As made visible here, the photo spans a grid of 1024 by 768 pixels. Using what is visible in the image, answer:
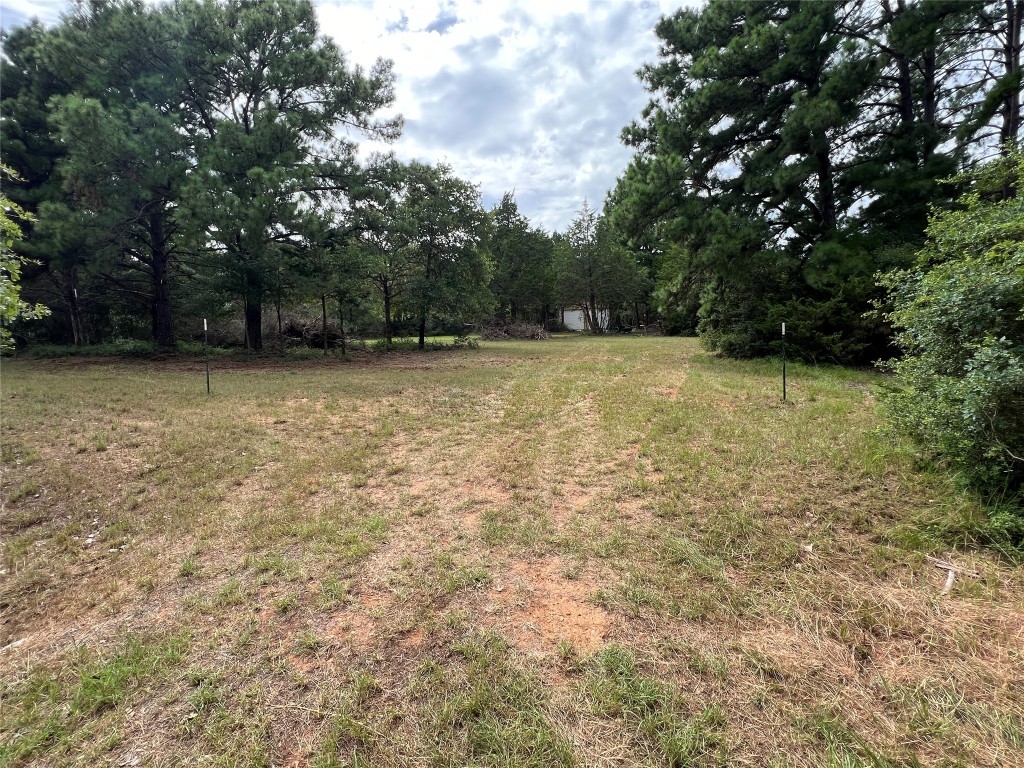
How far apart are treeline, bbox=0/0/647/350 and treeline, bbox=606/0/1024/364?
345 inches

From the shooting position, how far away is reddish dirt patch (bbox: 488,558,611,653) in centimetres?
200

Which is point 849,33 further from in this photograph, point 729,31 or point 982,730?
point 982,730

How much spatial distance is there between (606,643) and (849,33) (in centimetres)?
1453

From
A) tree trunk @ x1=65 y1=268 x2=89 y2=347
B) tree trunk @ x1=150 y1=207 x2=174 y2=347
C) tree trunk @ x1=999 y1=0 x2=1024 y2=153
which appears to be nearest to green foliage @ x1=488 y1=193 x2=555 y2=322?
tree trunk @ x1=150 y1=207 x2=174 y2=347

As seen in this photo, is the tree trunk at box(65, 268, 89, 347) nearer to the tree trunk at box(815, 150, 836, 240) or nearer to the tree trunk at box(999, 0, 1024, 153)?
the tree trunk at box(815, 150, 836, 240)

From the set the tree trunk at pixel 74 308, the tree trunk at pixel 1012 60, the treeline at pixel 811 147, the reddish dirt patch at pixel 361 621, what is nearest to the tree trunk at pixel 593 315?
the treeline at pixel 811 147

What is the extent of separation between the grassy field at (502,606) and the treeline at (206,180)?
1020cm

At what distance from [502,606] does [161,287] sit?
18.8 metres

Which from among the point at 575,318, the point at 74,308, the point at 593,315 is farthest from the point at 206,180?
the point at 575,318

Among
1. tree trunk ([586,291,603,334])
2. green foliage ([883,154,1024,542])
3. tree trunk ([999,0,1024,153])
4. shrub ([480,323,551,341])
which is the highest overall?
tree trunk ([999,0,1024,153])

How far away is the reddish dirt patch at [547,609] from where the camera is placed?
200 cm

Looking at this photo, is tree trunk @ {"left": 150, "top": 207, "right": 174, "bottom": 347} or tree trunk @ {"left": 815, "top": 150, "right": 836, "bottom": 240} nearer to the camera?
tree trunk @ {"left": 815, "top": 150, "right": 836, "bottom": 240}

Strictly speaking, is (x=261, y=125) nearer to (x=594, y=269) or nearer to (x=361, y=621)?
(x=361, y=621)

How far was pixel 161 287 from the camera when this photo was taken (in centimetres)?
1512
